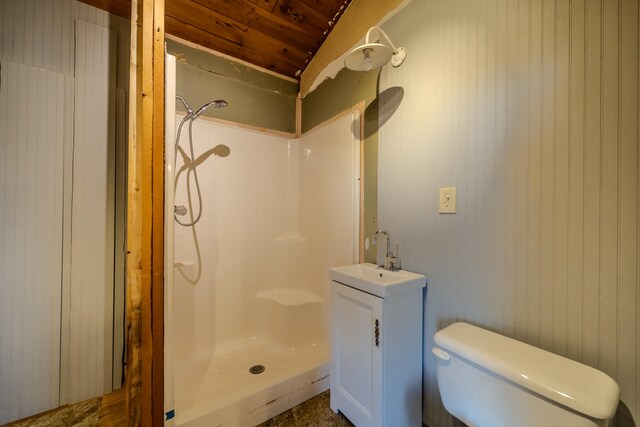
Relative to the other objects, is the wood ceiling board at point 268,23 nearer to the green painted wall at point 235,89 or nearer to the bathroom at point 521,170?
the green painted wall at point 235,89

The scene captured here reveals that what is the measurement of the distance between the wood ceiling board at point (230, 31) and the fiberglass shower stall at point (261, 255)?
17.4 inches

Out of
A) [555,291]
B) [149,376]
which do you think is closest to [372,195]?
[555,291]

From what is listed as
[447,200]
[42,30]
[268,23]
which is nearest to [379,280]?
[447,200]

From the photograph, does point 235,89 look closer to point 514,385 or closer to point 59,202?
point 59,202

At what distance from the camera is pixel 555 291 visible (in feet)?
2.80

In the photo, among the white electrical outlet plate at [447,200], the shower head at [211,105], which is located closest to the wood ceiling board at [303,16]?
the shower head at [211,105]

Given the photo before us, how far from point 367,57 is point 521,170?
86 centimetres

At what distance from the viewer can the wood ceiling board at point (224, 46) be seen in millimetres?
1717

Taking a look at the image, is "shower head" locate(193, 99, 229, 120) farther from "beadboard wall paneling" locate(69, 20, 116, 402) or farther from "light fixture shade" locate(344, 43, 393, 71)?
"light fixture shade" locate(344, 43, 393, 71)

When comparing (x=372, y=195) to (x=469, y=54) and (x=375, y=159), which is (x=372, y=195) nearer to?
(x=375, y=159)

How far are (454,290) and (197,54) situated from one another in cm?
229

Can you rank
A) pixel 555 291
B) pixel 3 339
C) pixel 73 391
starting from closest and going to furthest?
1. pixel 555 291
2. pixel 3 339
3. pixel 73 391

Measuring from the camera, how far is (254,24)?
1748 millimetres

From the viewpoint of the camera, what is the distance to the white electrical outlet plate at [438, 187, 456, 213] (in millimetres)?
1125
